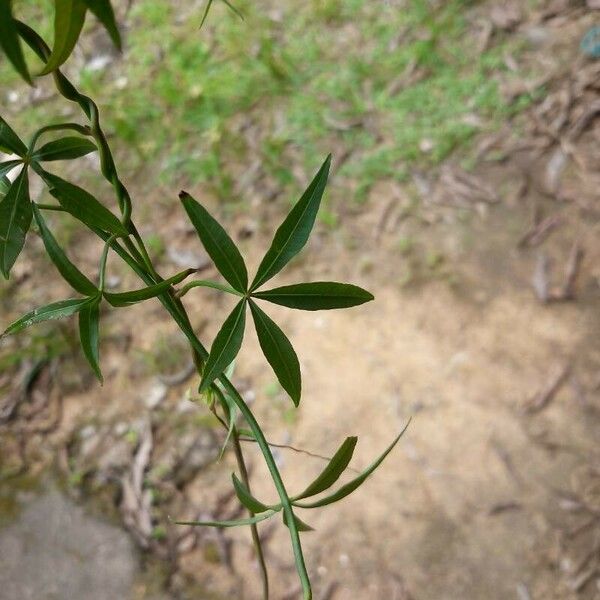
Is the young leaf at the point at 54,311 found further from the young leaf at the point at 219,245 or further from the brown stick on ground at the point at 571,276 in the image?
the brown stick on ground at the point at 571,276

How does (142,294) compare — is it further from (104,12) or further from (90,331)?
(104,12)

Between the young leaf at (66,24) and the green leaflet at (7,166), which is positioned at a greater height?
the green leaflet at (7,166)

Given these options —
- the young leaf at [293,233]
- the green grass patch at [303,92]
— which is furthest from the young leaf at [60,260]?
the green grass patch at [303,92]

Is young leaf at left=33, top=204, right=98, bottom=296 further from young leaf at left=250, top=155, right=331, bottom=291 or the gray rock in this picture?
the gray rock

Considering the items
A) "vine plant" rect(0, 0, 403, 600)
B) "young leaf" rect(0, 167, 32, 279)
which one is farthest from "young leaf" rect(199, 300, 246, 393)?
"young leaf" rect(0, 167, 32, 279)

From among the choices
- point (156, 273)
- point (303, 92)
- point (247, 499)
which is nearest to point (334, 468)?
point (247, 499)
